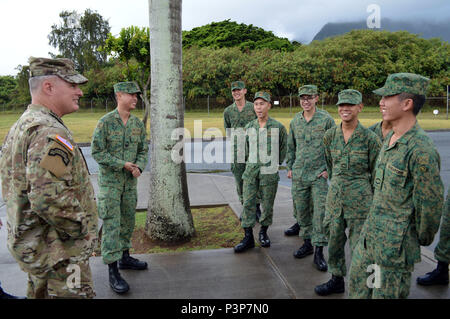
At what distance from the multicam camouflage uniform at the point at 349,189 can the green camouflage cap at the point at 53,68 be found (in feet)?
7.65

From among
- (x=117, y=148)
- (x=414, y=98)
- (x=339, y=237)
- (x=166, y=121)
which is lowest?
(x=339, y=237)

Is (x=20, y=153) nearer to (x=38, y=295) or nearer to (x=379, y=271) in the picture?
(x=38, y=295)

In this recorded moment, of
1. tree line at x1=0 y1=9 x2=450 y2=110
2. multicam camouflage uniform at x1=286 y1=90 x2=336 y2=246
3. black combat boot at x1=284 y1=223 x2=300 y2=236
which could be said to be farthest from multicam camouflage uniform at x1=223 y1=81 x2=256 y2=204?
tree line at x1=0 y1=9 x2=450 y2=110

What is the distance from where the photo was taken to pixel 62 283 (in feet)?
7.04

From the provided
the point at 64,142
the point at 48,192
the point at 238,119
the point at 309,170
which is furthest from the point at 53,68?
the point at 238,119

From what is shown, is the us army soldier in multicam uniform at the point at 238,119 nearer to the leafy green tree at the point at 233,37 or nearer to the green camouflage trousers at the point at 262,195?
the green camouflage trousers at the point at 262,195

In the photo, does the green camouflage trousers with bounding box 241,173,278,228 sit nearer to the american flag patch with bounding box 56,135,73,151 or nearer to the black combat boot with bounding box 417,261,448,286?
the black combat boot with bounding box 417,261,448,286

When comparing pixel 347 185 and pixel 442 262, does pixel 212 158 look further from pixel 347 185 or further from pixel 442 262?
pixel 442 262

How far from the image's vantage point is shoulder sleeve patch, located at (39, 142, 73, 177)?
6.53 ft

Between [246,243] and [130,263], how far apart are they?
1.38 meters

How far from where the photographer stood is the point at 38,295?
220cm

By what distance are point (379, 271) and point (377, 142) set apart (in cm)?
138

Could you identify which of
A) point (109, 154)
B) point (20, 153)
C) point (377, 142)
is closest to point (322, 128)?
point (377, 142)

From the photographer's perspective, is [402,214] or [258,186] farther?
[258,186]
